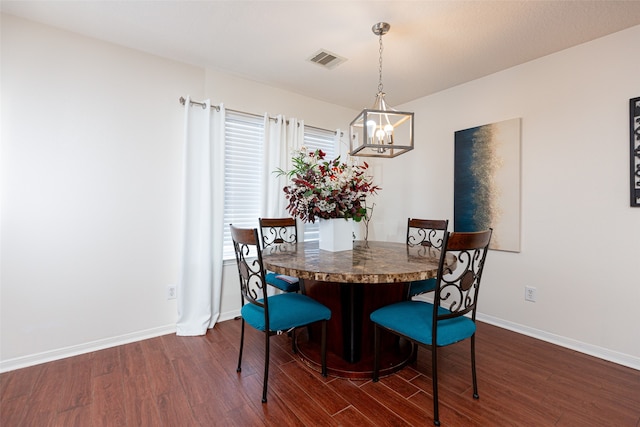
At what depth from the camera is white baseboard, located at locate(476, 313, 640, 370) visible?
2152 millimetres

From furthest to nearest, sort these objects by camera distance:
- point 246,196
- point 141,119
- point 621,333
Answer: point 246,196, point 141,119, point 621,333

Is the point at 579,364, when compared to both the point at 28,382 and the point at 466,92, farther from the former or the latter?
the point at 28,382

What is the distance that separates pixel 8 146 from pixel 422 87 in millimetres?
3805

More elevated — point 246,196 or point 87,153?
point 87,153

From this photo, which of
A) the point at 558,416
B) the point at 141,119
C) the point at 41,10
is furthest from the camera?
the point at 141,119

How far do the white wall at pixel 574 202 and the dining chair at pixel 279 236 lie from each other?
206 cm

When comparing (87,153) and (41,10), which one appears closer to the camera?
(41,10)

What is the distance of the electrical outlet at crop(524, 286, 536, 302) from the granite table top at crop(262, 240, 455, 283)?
131 centimetres

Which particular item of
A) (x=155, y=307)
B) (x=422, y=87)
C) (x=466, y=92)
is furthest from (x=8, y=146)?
(x=466, y=92)

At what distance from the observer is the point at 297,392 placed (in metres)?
1.80

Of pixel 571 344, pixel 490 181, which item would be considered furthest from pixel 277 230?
pixel 571 344

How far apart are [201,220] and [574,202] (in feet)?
10.9

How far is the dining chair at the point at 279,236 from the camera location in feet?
8.27

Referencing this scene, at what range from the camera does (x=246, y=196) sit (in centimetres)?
318
